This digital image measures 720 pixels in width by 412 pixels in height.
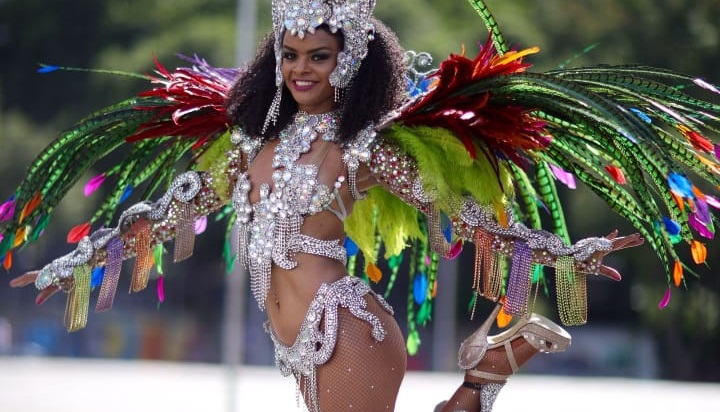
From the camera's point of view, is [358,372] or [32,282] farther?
[32,282]

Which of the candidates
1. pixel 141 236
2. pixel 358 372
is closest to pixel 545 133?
pixel 358 372

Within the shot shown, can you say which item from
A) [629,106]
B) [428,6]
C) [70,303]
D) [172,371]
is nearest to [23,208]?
[70,303]

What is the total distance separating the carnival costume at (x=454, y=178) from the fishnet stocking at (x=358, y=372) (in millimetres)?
38

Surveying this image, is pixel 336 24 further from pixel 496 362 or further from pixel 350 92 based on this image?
pixel 496 362

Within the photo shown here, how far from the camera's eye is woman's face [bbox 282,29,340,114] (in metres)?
3.94

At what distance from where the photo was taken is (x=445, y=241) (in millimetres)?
4008

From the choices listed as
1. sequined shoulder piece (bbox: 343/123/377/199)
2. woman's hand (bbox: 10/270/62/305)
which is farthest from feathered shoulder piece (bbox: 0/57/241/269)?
sequined shoulder piece (bbox: 343/123/377/199)

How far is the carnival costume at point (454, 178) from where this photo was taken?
374cm

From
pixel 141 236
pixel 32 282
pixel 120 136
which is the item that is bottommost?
pixel 32 282

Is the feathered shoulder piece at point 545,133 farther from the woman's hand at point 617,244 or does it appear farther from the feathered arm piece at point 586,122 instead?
the woman's hand at point 617,244

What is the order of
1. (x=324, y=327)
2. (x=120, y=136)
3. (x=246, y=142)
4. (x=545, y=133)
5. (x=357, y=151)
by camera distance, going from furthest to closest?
(x=120, y=136) → (x=246, y=142) → (x=545, y=133) → (x=357, y=151) → (x=324, y=327)

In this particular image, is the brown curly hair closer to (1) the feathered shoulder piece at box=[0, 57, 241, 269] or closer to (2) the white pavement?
(1) the feathered shoulder piece at box=[0, 57, 241, 269]

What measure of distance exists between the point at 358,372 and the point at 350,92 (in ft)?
3.04

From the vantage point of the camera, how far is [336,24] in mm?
3938
